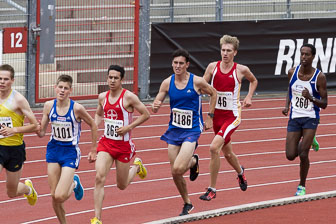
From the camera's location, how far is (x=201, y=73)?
21.4m

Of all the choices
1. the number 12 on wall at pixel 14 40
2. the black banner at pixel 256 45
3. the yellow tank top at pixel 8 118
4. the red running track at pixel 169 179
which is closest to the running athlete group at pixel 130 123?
the yellow tank top at pixel 8 118

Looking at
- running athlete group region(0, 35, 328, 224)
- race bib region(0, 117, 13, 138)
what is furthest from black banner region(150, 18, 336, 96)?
race bib region(0, 117, 13, 138)

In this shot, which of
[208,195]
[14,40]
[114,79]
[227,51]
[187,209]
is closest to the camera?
[114,79]

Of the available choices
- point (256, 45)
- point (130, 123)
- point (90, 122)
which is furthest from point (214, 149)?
point (256, 45)

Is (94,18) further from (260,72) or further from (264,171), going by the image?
(264,171)

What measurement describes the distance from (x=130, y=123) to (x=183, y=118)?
32.8 inches

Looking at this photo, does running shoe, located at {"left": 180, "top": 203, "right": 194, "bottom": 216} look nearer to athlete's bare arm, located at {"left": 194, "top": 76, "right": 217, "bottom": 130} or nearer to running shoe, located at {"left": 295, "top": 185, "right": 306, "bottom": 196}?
athlete's bare arm, located at {"left": 194, "top": 76, "right": 217, "bottom": 130}

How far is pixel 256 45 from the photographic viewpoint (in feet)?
71.9

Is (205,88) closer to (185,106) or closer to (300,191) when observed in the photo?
(185,106)

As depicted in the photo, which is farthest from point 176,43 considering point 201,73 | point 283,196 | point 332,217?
point 332,217

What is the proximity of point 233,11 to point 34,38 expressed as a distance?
553 cm

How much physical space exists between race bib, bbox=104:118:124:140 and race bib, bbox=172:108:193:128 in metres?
0.91

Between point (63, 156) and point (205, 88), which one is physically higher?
point (205, 88)

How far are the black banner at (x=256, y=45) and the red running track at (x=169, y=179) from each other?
7.76ft
